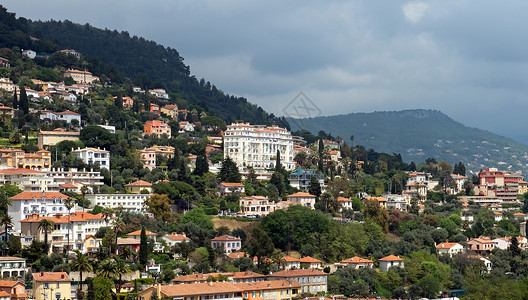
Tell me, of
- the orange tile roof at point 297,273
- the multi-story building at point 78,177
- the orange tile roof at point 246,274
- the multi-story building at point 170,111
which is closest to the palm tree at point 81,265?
the orange tile roof at point 246,274

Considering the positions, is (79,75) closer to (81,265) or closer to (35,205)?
(35,205)

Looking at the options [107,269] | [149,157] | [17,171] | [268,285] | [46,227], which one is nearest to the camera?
[107,269]

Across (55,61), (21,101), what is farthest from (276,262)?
(55,61)

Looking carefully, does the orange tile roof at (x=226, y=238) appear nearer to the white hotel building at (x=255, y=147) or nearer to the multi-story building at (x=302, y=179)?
the multi-story building at (x=302, y=179)

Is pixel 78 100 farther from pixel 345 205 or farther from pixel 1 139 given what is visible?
pixel 345 205

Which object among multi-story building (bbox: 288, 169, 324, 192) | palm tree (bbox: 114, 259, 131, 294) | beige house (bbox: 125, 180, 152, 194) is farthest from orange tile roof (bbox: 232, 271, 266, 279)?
multi-story building (bbox: 288, 169, 324, 192)

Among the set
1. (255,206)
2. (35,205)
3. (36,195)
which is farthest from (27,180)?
(255,206)
